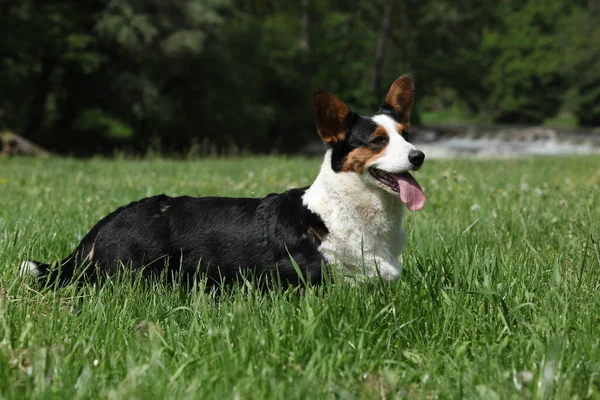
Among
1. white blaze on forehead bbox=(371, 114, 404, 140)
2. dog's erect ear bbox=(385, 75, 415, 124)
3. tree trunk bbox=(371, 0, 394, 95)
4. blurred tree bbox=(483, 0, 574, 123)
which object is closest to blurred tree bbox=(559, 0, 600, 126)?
blurred tree bbox=(483, 0, 574, 123)

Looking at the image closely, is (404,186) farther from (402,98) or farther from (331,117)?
(402,98)

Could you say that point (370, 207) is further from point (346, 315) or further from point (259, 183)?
point (259, 183)

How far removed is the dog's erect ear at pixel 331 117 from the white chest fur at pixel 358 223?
22 cm

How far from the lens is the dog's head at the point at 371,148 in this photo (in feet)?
12.2

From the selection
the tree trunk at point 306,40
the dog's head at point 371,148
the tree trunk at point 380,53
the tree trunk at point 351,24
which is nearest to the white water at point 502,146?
the tree trunk at point 380,53

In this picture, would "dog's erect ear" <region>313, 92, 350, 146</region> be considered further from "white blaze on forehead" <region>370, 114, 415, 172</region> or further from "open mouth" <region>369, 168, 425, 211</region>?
"open mouth" <region>369, 168, 425, 211</region>

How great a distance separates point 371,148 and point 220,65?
88.8 ft

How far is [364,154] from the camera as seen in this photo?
3840 millimetres

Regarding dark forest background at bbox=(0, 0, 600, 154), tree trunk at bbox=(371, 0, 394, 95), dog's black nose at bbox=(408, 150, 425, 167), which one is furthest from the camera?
tree trunk at bbox=(371, 0, 394, 95)

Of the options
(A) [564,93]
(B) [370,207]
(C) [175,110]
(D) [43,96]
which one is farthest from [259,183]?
(A) [564,93]

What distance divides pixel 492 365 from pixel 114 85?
2632 cm

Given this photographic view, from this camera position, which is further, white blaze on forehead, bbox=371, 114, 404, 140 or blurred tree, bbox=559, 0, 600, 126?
blurred tree, bbox=559, 0, 600, 126

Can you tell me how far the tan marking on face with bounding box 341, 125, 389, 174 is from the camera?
382 cm

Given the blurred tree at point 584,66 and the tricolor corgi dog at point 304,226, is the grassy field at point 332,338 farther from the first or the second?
the blurred tree at point 584,66
